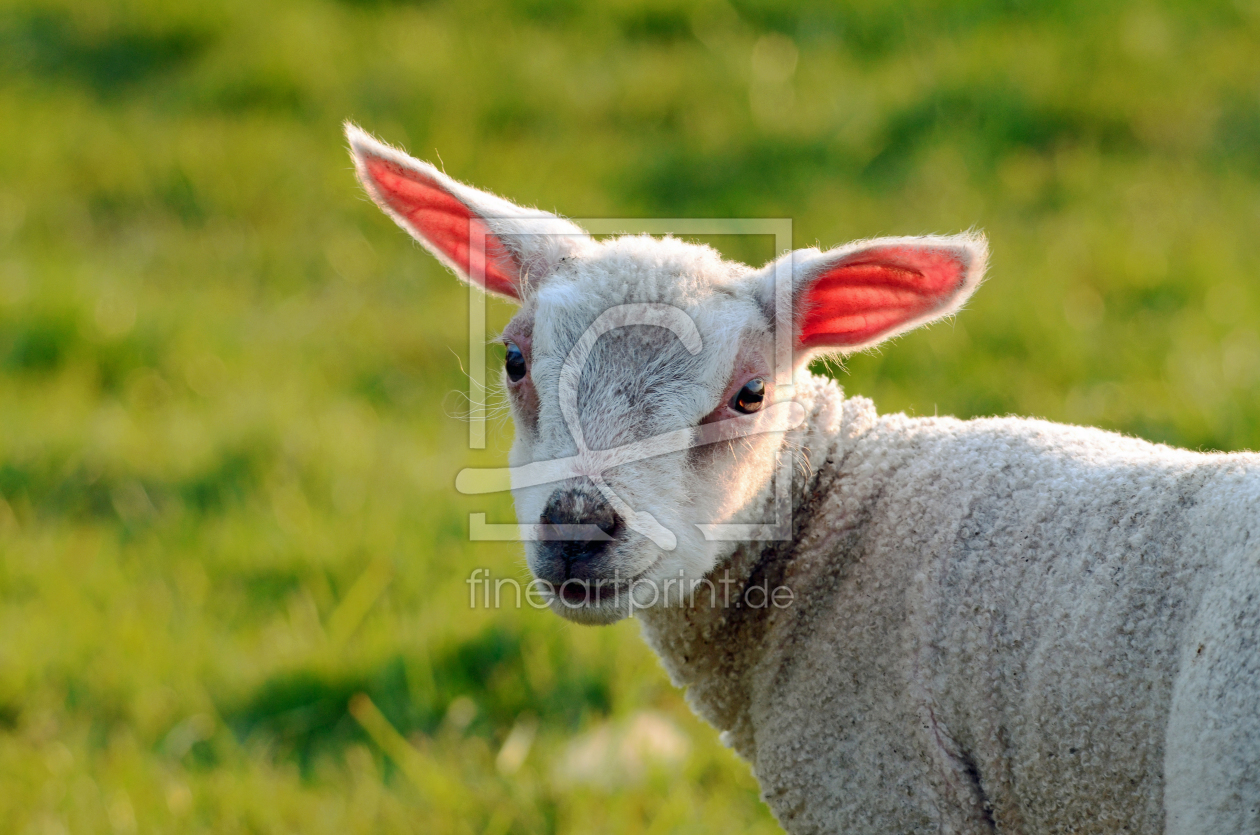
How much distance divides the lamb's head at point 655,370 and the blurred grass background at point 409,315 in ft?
1.37

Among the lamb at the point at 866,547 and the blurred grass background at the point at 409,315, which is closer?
the lamb at the point at 866,547

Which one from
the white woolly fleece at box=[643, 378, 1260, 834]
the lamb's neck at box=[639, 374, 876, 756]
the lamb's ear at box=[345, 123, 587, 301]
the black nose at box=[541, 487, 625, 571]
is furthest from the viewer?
the lamb's ear at box=[345, 123, 587, 301]

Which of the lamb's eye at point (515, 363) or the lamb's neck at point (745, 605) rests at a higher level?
the lamb's eye at point (515, 363)

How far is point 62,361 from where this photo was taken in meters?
5.73

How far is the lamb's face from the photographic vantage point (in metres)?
2.24

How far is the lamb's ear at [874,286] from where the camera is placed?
2.42 metres

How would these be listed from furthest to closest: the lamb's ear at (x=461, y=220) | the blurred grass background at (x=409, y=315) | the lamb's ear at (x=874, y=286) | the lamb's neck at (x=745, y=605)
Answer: the blurred grass background at (x=409, y=315)
the lamb's ear at (x=461, y=220)
the lamb's neck at (x=745, y=605)
the lamb's ear at (x=874, y=286)

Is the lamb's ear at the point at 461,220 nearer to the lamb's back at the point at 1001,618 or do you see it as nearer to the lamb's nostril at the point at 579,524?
the lamb's nostril at the point at 579,524

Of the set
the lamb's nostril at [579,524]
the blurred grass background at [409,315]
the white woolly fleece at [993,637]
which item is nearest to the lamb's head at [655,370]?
the lamb's nostril at [579,524]

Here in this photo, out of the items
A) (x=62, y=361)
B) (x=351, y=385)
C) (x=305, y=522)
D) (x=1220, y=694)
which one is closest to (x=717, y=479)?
(x=1220, y=694)

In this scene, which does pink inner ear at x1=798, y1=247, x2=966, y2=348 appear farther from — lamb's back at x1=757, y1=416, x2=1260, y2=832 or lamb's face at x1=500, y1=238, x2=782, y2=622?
→ lamb's back at x1=757, y1=416, x2=1260, y2=832

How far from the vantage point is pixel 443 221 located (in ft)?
9.47

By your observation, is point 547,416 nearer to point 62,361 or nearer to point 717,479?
point 717,479

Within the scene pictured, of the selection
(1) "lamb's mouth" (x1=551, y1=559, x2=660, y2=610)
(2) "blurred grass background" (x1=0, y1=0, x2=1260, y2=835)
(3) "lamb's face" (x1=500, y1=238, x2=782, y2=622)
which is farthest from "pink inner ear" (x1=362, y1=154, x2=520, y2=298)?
(1) "lamb's mouth" (x1=551, y1=559, x2=660, y2=610)
